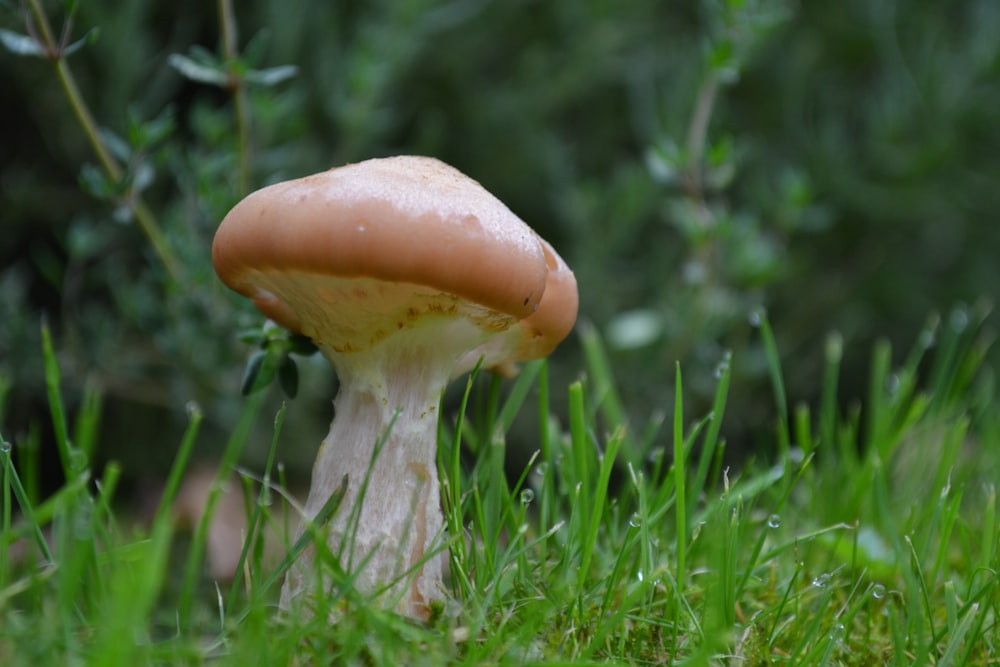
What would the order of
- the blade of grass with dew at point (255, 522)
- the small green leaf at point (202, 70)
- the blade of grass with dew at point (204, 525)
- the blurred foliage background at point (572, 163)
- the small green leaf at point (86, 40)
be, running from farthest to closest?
the blurred foliage background at point (572, 163)
the small green leaf at point (202, 70)
the small green leaf at point (86, 40)
the blade of grass with dew at point (255, 522)
the blade of grass with dew at point (204, 525)

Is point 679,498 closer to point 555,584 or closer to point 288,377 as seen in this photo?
point 555,584

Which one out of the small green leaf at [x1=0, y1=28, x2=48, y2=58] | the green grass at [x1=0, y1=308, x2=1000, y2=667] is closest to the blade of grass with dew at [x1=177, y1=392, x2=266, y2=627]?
the green grass at [x1=0, y1=308, x2=1000, y2=667]

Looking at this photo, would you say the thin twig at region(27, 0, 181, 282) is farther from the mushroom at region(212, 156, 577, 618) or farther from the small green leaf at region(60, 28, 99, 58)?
the mushroom at region(212, 156, 577, 618)

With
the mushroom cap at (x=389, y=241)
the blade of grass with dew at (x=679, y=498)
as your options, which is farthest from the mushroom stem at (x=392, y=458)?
the blade of grass with dew at (x=679, y=498)

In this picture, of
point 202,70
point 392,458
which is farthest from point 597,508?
point 202,70

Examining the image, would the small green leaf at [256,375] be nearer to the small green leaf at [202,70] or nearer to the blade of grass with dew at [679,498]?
the small green leaf at [202,70]

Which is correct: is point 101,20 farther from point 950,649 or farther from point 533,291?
point 950,649

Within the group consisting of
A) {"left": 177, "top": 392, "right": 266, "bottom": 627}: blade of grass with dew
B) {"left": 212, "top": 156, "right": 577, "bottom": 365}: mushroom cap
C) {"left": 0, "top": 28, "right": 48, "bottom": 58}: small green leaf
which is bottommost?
{"left": 177, "top": 392, "right": 266, "bottom": 627}: blade of grass with dew
